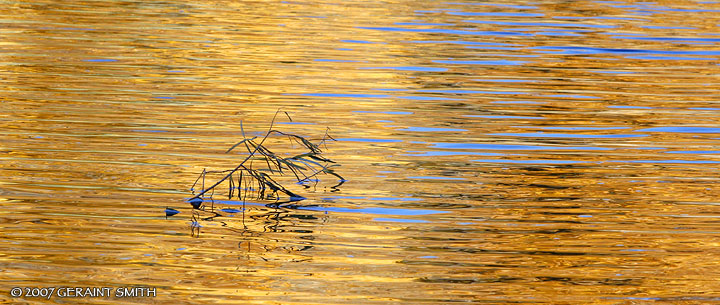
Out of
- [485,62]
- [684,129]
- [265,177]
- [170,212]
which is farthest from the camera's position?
[485,62]

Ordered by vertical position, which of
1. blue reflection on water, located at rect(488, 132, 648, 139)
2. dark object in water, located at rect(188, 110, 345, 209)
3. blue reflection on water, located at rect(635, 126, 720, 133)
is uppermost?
dark object in water, located at rect(188, 110, 345, 209)

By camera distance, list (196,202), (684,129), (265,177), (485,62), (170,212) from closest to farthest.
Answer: (170,212) → (196,202) → (265,177) → (684,129) → (485,62)

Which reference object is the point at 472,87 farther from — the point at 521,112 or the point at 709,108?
the point at 709,108

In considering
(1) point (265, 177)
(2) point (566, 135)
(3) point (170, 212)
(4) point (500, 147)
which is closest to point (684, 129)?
(2) point (566, 135)

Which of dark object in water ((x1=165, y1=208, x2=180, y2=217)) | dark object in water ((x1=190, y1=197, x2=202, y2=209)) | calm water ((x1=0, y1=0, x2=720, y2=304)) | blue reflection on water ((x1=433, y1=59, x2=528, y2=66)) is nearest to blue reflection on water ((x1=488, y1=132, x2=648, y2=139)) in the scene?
calm water ((x1=0, y1=0, x2=720, y2=304))

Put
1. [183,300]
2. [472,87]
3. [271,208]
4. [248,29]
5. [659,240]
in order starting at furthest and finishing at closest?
[248,29] < [472,87] < [271,208] < [659,240] < [183,300]

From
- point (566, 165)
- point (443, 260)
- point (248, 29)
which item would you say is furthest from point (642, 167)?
point (248, 29)

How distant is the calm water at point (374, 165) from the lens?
432cm

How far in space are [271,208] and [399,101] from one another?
3232 mm

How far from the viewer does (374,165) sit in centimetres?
618

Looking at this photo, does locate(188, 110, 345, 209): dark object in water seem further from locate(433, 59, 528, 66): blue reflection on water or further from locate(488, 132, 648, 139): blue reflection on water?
locate(433, 59, 528, 66): blue reflection on water

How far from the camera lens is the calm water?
14.2 ft

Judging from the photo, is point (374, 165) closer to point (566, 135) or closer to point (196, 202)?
point (196, 202)

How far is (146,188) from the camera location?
5.48 m
